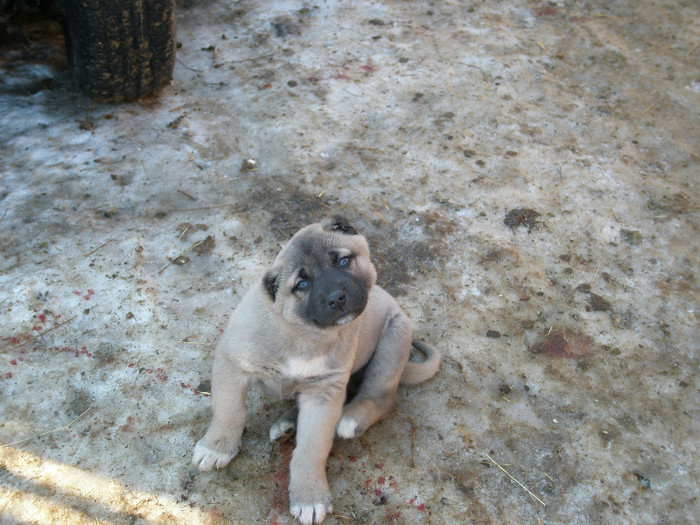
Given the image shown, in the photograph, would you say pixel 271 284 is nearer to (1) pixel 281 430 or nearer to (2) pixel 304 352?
(2) pixel 304 352

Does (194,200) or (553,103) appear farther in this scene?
(553,103)

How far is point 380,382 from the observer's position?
3.92m

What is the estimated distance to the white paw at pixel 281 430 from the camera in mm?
3693

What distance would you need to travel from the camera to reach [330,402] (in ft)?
11.6

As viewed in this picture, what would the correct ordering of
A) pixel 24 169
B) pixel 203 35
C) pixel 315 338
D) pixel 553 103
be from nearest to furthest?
pixel 315 338 < pixel 24 169 < pixel 553 103 < pixel 203 35

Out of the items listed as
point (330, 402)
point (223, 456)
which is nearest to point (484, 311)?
point (330, 402)

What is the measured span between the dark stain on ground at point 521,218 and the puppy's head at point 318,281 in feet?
7.45

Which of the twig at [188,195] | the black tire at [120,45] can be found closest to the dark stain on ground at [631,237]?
the twig at [188,195]

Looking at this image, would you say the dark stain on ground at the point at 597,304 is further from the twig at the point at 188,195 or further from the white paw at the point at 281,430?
the twig at the point at 188,195

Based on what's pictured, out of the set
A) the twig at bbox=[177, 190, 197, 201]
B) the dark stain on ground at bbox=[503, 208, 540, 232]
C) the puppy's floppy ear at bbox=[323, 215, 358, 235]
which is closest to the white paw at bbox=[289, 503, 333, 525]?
the puppy's floppy ear at bbox=[323, 215, 358, 235]

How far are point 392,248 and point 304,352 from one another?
6.11 feet

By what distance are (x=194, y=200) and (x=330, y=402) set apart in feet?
8.39

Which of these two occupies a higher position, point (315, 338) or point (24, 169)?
point (315, 338)

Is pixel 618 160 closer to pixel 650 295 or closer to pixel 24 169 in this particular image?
pixel 650 295
